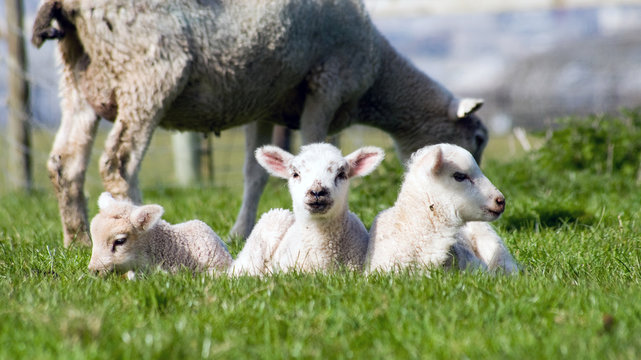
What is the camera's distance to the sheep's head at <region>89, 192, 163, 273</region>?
11.3 ft

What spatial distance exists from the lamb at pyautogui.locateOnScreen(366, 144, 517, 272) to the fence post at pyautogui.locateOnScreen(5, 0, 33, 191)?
273 inches

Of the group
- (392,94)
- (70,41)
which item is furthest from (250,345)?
(392,94)

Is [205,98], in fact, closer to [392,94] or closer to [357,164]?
[357,164]

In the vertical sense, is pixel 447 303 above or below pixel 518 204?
above

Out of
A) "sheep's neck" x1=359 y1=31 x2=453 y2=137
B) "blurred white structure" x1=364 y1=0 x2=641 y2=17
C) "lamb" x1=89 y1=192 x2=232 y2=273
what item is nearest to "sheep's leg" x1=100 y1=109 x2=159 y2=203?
"lamb" x1=89 y1=192 x2=232 y2=273

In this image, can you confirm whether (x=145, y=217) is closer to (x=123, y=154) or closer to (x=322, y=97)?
(x=123, y=154)

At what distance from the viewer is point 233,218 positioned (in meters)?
5.91

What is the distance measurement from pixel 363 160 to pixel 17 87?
22.4 feet

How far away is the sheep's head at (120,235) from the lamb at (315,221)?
1.54 ft

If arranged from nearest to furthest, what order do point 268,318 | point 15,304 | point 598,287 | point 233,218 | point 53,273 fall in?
point 268,318, point 15,304, point 598,287, point 53,273, point 233,218

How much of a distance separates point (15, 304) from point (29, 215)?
3.88 meters

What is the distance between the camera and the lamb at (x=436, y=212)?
10.9 feet

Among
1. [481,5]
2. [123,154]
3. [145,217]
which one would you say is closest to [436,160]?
[145,217]

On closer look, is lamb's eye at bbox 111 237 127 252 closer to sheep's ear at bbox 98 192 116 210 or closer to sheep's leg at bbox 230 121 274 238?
sheep's ear at bbox 98 192 116 210
